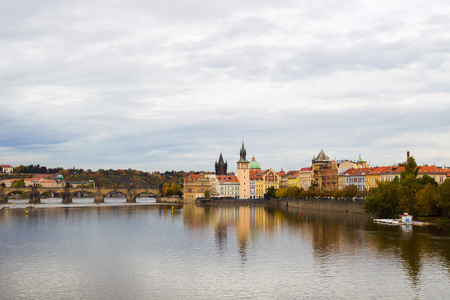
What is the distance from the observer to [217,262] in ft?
159

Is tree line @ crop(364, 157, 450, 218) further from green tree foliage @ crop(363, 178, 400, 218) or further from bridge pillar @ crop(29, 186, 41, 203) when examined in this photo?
bridge pillar @ crop(29, 186, 41, 203)

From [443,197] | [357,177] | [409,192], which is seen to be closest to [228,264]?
[443,197]

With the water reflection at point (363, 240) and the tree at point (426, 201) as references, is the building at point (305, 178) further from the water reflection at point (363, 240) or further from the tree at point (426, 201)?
the tree at point (426, 201)

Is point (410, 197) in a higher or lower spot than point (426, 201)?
higher

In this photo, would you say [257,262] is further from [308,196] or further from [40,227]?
[308,196]

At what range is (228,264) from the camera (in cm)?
4747

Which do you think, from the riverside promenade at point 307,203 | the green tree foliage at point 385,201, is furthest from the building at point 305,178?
the green tree foliage at point 385,201

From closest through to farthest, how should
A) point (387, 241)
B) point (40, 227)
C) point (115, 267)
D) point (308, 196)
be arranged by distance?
point (115, 267)
point (387, 241)
point (40, 227)
point (308, 196)

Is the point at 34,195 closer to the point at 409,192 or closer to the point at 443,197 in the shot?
the point at 409,192

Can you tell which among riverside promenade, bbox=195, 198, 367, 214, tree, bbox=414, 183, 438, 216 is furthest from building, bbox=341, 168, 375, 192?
tree, bbox=414, 183, 438, 216

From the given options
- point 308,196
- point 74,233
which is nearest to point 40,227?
point 74,233

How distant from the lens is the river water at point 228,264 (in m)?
37.2

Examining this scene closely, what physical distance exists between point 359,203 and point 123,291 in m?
79.2

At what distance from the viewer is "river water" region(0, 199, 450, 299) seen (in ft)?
122
